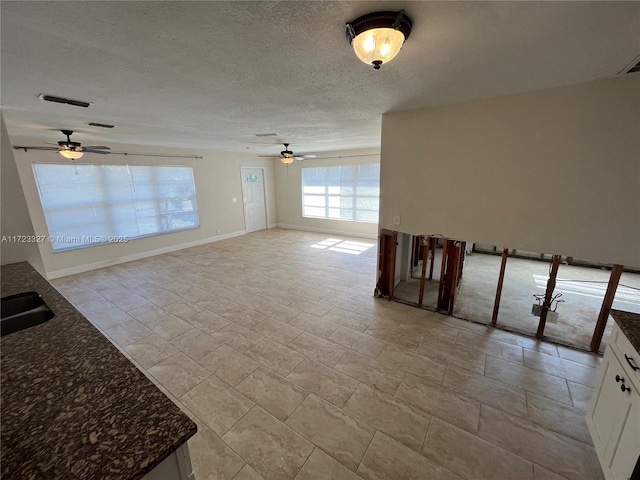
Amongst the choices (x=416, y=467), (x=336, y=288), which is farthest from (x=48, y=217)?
(x=416, y=467)

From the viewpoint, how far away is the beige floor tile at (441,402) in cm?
195

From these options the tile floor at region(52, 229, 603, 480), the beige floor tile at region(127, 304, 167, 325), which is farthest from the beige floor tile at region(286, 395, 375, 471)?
the beige floor tile at region(127, 304, 167, 325)

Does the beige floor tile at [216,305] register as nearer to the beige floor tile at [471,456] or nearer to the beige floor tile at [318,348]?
the beige floor tile at [318,348]

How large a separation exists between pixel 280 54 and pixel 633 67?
2573 millimetres

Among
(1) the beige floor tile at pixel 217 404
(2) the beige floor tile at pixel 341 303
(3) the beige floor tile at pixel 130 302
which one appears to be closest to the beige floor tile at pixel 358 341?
(2) the beige floor tile at pixel 341 303

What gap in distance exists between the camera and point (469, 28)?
4.60 ft

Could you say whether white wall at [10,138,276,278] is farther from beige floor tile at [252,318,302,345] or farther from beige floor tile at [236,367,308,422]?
beige floor tile at [236,367,308,422]

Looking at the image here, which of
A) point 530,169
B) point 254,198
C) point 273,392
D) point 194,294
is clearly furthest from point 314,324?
point 254,198

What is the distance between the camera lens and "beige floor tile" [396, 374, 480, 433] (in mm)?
1949

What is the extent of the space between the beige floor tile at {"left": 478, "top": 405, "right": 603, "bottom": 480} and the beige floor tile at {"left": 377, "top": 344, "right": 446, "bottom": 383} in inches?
18.1

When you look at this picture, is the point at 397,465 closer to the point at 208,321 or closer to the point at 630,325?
the point at 630,325

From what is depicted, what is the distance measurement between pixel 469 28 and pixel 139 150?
21.1 ft

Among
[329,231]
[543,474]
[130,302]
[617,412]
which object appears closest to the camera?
[617,412]

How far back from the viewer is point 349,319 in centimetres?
333
